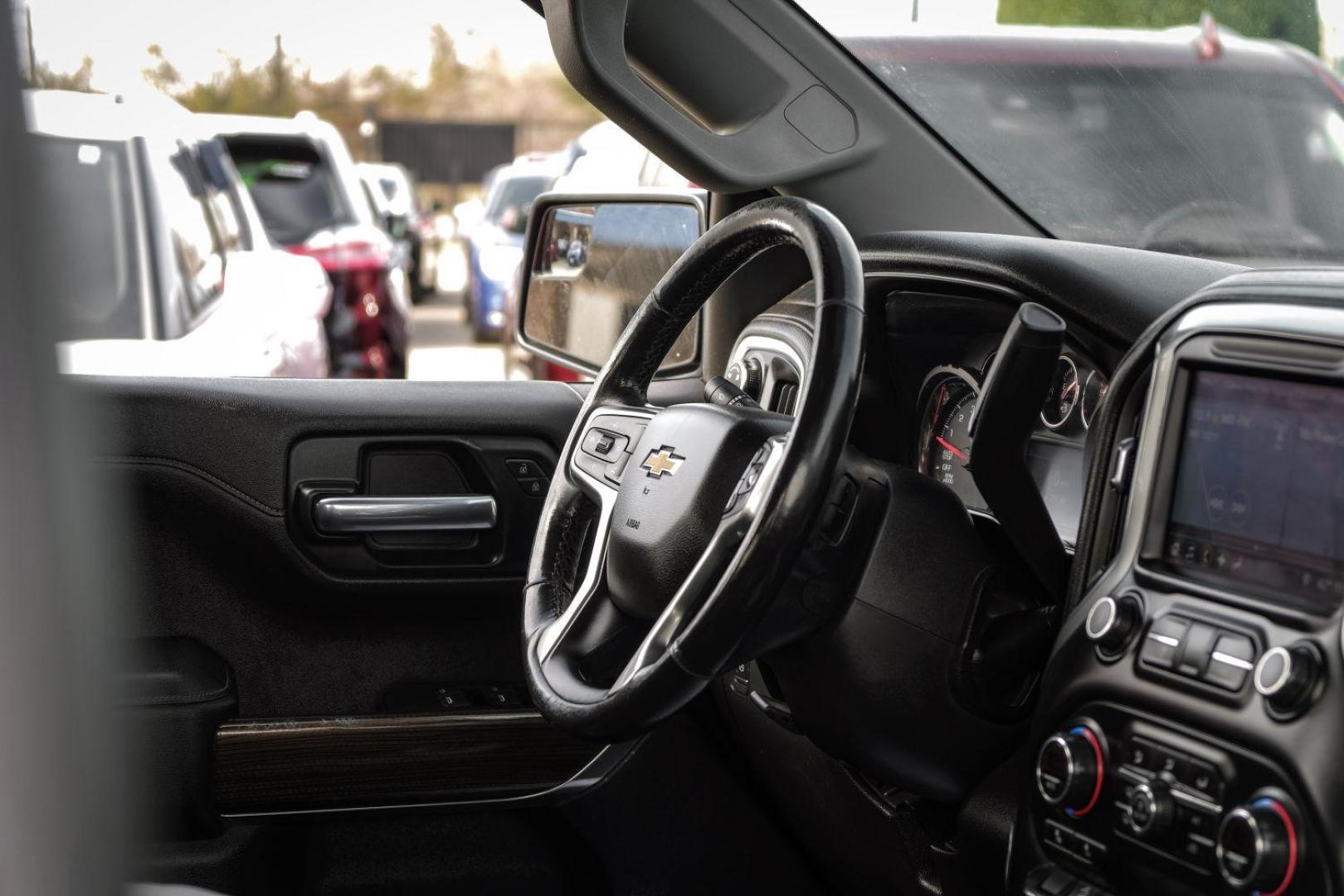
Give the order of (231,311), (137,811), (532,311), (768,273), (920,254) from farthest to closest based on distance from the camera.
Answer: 1. (231,311)
2. (532,311)
3. (768,273)
4. (920,254)
5. (137,811)

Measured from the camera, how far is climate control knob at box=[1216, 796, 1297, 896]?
118 cm

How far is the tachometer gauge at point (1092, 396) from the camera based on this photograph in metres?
1.60

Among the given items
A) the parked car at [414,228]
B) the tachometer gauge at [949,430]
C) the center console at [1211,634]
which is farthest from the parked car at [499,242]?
the center console at [1211,634]

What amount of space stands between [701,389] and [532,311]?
0.47 m

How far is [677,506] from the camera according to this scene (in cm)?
154

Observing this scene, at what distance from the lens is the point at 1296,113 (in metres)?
1.89

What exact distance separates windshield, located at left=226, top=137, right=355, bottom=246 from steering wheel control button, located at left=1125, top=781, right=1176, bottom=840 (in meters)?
6.70

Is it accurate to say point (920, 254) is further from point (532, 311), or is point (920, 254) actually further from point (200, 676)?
point (200, 676)

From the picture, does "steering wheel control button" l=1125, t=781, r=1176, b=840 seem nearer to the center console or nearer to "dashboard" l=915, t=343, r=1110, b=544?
the center console

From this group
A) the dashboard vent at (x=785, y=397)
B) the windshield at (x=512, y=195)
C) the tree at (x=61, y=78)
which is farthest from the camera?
the windshield at (x=512, y=195)

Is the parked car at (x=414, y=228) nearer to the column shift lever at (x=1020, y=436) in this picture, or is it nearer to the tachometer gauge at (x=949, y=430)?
the tachometer gauge at (x=949, y=430)

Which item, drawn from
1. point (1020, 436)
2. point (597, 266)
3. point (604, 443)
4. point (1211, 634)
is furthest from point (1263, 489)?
point (597, 266)

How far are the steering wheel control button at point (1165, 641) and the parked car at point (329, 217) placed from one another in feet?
17.0

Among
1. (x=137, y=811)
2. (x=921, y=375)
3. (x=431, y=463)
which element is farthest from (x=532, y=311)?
(x=137, y=811)
